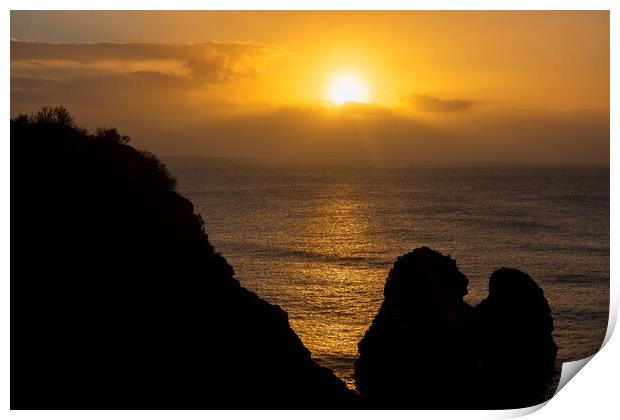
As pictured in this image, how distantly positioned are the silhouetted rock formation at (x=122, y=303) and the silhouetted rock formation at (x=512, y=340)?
445 centimetres

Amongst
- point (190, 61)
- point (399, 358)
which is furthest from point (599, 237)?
point (190, 61)

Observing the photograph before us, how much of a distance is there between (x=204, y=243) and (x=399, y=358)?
4808 mm

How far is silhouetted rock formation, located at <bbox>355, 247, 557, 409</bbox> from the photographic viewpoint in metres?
9.66

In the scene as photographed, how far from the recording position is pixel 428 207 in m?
40.0

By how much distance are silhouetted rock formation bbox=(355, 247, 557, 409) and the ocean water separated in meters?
2.78

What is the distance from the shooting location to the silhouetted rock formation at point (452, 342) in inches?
380

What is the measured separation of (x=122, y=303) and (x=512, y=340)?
667cm

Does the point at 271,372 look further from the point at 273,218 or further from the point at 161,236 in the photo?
the point at 273,218

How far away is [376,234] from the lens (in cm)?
3344

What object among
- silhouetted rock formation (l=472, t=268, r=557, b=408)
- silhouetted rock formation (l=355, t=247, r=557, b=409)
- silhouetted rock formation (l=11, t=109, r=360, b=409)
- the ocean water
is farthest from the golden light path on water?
silhouetted rock formation (l=11, t=109, r=360, b=409)

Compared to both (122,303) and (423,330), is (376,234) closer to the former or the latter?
(423,330)

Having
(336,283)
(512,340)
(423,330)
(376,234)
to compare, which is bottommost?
(336,283)

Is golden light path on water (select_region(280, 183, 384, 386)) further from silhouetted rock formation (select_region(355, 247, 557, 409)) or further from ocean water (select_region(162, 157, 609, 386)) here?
silhouetted rock formation (select_region(355, 247, 557, 409))

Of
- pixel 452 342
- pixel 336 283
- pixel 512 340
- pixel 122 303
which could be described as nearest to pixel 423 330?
pixel 452 342
